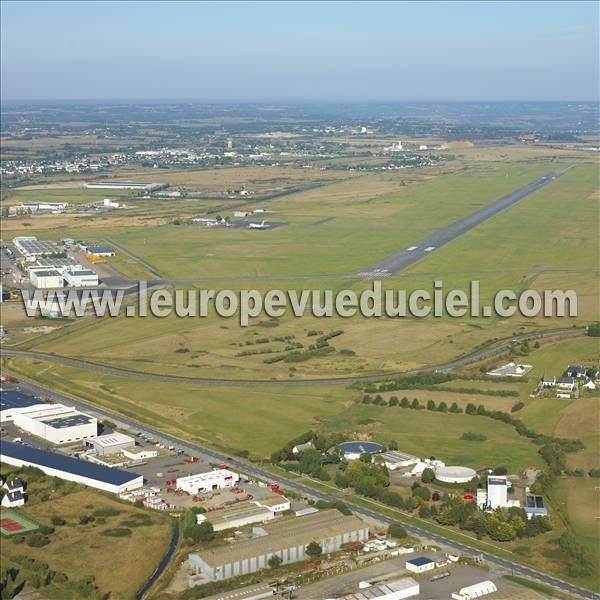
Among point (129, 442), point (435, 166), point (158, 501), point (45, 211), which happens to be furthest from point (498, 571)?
point (435, 166)

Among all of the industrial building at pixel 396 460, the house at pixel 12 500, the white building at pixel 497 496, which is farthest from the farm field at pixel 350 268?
the white building at pixel 497 496

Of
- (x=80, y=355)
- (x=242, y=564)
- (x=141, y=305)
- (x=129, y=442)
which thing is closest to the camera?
(x=242, y=564)

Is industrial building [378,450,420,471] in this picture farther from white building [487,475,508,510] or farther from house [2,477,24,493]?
house [2,477,24,493]

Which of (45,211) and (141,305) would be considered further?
(45,211)

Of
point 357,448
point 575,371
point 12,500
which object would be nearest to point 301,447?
point 357,448

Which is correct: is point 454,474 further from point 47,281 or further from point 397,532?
point 47,281

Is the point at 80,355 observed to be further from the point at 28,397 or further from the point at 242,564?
the point at 242,564

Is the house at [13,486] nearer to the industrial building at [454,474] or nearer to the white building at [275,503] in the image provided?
the white building at [275,503]
